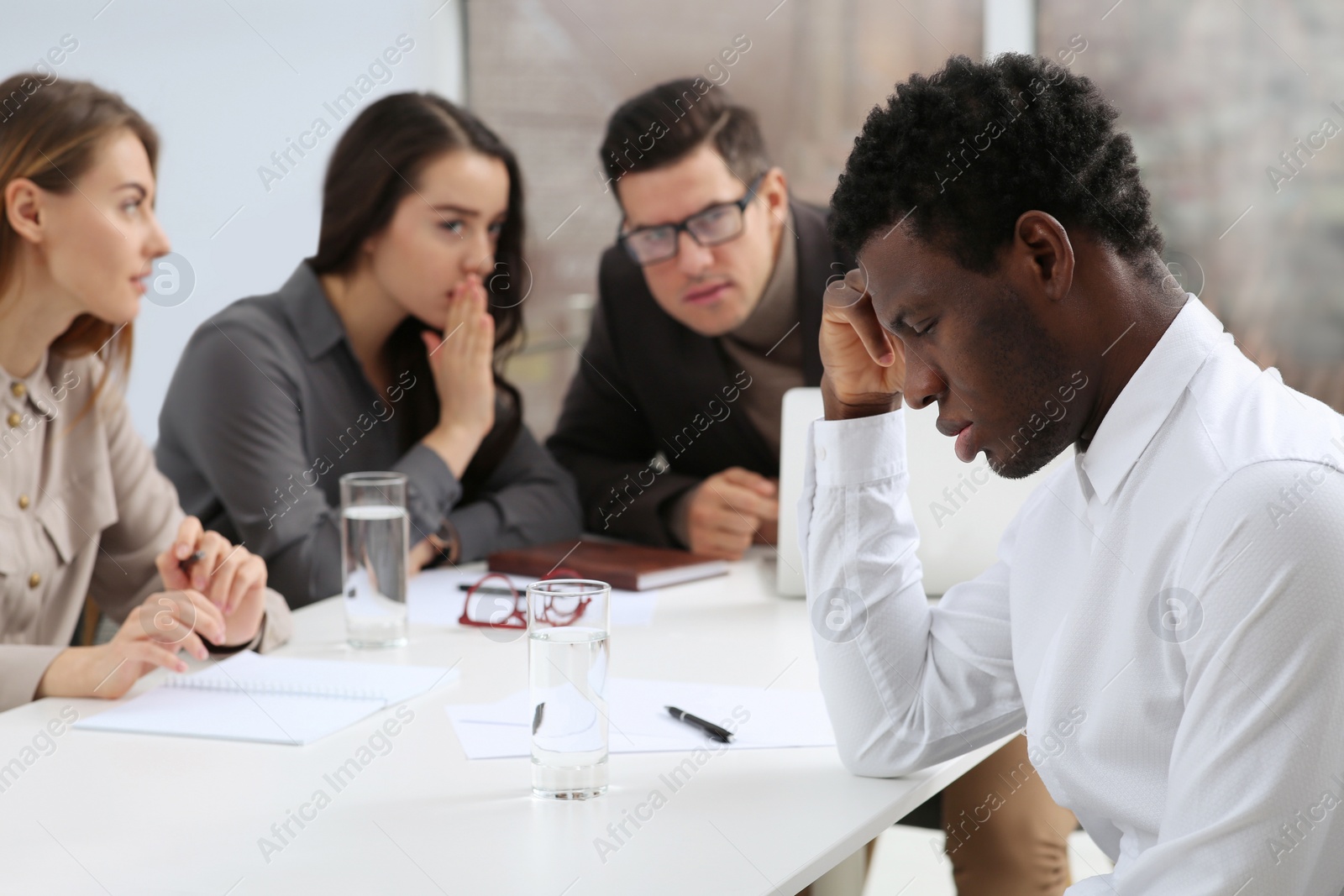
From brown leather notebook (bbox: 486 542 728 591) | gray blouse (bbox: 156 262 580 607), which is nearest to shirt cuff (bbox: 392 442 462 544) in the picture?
gray blouse (bbox: 156 262 580 607)

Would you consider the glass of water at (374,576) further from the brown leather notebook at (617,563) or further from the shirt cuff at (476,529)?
the shirt cuff at (476,529)

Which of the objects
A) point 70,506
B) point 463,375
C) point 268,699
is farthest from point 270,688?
point 463,375

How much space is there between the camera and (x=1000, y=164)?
0.88 metres

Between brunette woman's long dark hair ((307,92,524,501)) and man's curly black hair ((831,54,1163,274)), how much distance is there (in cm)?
153

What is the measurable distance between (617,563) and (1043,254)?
1133 millimetres

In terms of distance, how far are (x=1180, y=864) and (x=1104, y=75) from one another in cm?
209

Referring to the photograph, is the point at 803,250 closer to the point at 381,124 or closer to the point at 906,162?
the point at 381,124

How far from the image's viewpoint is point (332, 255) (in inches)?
92.1

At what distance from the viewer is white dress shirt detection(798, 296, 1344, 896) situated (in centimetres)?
75

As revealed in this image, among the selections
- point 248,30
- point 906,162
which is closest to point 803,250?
point 248,30

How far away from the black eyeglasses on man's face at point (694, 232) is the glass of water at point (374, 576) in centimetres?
90

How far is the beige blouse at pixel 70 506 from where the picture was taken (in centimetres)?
A: 171

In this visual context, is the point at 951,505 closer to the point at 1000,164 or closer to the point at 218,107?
the point at 1000,164

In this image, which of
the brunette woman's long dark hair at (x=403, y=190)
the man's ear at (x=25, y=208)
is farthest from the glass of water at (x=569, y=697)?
the brunette woman's long dark hair at (x=403, y=190)
